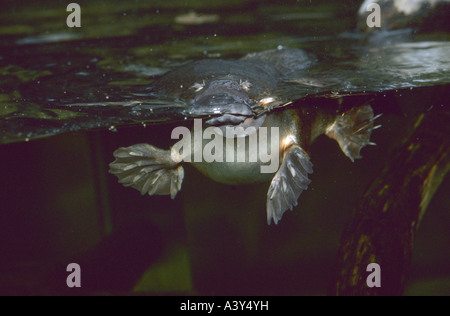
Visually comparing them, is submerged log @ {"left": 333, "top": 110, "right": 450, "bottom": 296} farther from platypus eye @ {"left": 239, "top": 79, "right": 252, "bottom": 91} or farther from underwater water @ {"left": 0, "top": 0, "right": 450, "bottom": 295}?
platypus eye @ {"left": 239, "top": 79, "right": 252, "bottom": 91}

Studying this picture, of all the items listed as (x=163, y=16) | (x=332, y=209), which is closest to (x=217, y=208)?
(x=332, y=209)

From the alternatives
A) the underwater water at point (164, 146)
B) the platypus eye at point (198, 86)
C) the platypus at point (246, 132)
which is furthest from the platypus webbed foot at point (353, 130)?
the platypus eye at point (198, 86)

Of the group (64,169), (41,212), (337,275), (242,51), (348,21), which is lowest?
(337,275)

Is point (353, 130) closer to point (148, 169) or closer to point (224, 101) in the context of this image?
point (224, 101)

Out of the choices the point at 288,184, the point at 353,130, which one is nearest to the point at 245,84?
the point at 288,184

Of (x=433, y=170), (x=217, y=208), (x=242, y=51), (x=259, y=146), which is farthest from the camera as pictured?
(x=217, y=208)

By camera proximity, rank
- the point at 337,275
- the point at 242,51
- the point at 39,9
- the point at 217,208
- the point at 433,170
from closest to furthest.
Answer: the point at 337,275 < the point at 433,170 < the point at 242,51 < the point at 39,9 < the point at 217,208

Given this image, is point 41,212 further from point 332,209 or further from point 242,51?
point 332,209
